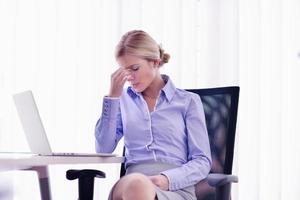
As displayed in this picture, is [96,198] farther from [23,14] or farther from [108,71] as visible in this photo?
[23,14]

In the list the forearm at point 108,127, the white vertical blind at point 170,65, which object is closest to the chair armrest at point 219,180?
the forearm at point 108,127

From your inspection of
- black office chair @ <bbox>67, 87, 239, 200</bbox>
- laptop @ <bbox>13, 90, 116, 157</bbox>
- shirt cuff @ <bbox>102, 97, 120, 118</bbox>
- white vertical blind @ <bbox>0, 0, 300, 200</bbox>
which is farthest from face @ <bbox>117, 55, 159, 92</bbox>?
white vertical blind @ <bbox>0, 0, 300, 200</bbox>

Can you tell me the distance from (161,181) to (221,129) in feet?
1.27

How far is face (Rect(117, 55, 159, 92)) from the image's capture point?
1.70 m

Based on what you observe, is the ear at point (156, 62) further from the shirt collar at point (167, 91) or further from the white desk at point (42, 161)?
the white desk at point (42, 161)

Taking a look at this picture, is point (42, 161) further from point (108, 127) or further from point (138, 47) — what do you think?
point (138, 47)

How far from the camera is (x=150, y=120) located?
1688 mm

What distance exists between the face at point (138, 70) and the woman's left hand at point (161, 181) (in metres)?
0.40

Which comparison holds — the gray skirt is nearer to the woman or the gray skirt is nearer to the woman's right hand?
Result: the woman

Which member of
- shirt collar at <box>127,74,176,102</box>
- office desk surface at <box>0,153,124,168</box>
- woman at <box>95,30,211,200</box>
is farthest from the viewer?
shirt collar at <box>127,74,176,102</box>

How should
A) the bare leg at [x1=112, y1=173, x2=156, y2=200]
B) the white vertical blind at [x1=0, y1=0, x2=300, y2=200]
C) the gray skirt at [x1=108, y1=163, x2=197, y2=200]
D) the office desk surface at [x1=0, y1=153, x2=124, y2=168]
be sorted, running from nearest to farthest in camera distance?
the office desk surface at [x1=0, y1=153, x2=124, y2=168]
the bare leg at [x1=112, y1=173, x2=156, y2=200]
the gray skirt at [x1=108, y1=163, x2=197, y2=200]
the white vertical blind at [x1=0, y1=0, x2=300, y2=200]

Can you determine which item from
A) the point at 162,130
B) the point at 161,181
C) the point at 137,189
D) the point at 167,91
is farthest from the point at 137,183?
the point at 167,91

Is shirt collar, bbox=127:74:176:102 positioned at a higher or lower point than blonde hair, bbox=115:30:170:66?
lower

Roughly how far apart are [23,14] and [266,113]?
1.50 m
